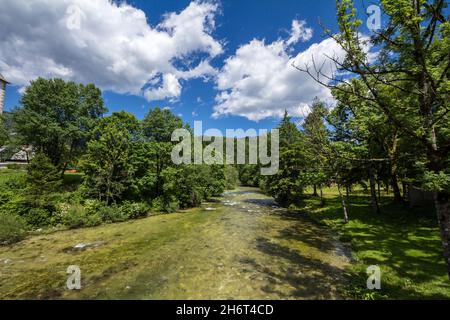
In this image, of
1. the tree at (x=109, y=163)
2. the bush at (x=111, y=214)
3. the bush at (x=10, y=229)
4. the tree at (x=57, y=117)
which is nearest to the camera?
the bush at (x=10, y=229)

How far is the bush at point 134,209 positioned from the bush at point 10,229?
8.37 meters

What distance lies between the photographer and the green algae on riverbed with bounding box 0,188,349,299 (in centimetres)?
905

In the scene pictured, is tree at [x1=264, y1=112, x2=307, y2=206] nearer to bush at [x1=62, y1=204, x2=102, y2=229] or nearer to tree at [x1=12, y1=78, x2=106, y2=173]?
bush at [x1=62, y1=204, x2=102, y2=229]

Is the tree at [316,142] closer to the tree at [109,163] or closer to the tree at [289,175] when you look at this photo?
the tree at [289,175]

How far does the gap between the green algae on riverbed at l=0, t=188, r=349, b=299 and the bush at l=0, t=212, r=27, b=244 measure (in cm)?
87

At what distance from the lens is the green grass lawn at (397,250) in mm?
8273

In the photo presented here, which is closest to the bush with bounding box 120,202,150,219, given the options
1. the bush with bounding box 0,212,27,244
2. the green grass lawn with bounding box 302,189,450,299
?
the bush with bounding box 0,212,27,244

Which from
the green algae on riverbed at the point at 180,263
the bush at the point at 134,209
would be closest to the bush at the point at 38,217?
the green algae on riverbed at the point at 180,263

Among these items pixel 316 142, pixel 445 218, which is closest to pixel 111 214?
pixel 316 142
